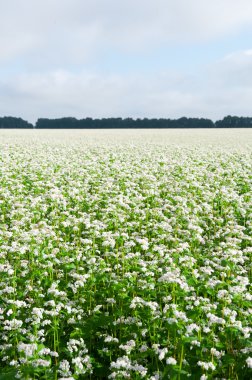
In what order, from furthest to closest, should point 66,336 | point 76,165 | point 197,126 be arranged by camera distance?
point 197,126
point 76,165
point 66,336

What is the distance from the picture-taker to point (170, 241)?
1077 cm

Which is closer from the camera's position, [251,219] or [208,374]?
[208,374]

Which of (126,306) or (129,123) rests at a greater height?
(129,123)

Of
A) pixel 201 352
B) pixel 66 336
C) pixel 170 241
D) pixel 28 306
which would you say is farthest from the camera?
pixel 170 241

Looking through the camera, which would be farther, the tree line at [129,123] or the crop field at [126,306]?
the tree line at [129,123]

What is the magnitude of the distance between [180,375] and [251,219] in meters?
8.44

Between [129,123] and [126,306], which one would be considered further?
[129,123]

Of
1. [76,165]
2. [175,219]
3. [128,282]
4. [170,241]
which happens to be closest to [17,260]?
[128,282]

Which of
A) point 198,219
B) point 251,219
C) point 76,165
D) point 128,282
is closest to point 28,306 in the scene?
point 128,282

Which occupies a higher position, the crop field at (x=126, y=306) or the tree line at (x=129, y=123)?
the tree line at (x=129, y=123)

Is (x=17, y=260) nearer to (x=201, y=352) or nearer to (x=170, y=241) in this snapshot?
(x=170, y=241)

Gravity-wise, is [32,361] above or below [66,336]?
above

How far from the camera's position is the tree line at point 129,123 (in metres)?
140

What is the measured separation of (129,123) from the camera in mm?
143875
